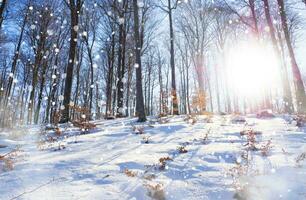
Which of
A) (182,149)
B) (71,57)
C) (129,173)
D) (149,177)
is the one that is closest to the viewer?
(149,177)

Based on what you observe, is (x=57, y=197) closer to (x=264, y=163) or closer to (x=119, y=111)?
(x=264, y=163)

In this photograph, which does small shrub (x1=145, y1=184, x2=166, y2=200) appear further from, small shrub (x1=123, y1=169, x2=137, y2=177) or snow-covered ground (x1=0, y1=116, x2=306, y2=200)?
small shrub (x1=123, y1=169, x2=137, y2=177)

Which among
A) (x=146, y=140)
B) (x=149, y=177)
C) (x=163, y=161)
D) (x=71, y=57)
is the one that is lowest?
(x=149, y=177)

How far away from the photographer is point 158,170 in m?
5.14

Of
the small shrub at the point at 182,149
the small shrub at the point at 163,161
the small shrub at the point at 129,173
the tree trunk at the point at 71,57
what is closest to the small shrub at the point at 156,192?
the small shrub at the point at 129,173

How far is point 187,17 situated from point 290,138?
21754 millimetres

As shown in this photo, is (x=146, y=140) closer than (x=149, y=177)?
No

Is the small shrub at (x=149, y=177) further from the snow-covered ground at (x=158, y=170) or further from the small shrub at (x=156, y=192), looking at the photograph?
the small shrub at (x=156, y=192)

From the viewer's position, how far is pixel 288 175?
4.80 meters

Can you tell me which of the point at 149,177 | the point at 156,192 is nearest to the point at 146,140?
the point at 149,177

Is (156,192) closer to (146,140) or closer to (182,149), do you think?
(182,149)

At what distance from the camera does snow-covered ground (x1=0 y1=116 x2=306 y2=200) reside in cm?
425

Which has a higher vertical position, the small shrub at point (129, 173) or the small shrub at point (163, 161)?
the small shrub at point (163, 161)

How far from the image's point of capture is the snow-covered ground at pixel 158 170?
425 centimetres
